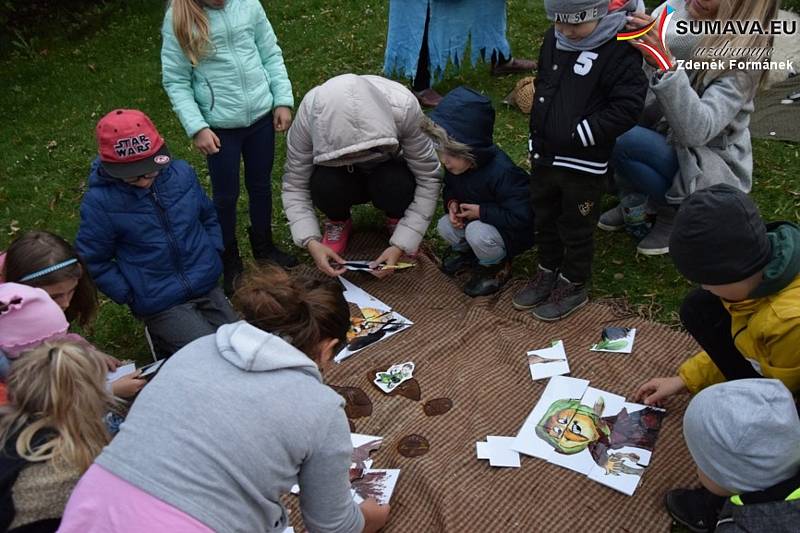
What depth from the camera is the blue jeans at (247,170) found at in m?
3.97

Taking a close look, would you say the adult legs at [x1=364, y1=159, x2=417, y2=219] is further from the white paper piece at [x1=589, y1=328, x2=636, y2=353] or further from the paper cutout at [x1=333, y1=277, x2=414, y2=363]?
the white paper piece at [x1=589, y1=328, x2=636, y2=353]

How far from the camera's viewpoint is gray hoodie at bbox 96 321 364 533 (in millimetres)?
1804

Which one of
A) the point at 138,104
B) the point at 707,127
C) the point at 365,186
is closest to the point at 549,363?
the point at 707,127

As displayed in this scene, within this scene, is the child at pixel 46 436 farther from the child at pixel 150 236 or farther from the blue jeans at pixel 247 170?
the blue jeans at pixel 247 170

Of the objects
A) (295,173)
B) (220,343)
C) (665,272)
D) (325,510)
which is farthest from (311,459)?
(665,272)

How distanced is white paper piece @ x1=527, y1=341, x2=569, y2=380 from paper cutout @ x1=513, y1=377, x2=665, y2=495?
10cm

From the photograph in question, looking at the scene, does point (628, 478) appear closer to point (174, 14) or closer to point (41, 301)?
point (41, 301)

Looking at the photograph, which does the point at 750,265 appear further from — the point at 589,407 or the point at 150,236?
the point at 150,236

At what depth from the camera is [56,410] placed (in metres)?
2.02

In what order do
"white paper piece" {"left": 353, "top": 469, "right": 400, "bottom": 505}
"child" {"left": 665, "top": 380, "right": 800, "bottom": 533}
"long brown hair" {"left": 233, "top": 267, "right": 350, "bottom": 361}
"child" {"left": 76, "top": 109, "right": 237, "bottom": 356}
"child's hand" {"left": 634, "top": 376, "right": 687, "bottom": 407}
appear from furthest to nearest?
"child" {"left": 76, "top": 109, "right": 237, "bottom": 356} → "child's hand" {"left": 634, "top": 376, "right": 687, "bottom": 407} → "white paper piece" {"left": 353, "top": 469, "right": 400, "bottom": 505} → "long brown hair" {"left": 233, "top": 267, "right": 350, "bottom": 361} → "child" {"left": 665, "top": 380, "right": 800, "bottom": 533}

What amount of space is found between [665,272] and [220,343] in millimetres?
2757

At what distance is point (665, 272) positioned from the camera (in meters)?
3.94

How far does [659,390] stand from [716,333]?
382mm

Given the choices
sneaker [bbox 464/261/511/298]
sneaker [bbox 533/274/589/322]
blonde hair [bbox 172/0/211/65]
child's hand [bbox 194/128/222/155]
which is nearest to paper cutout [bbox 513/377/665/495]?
sneaker [bbox 533/274/589/322]
